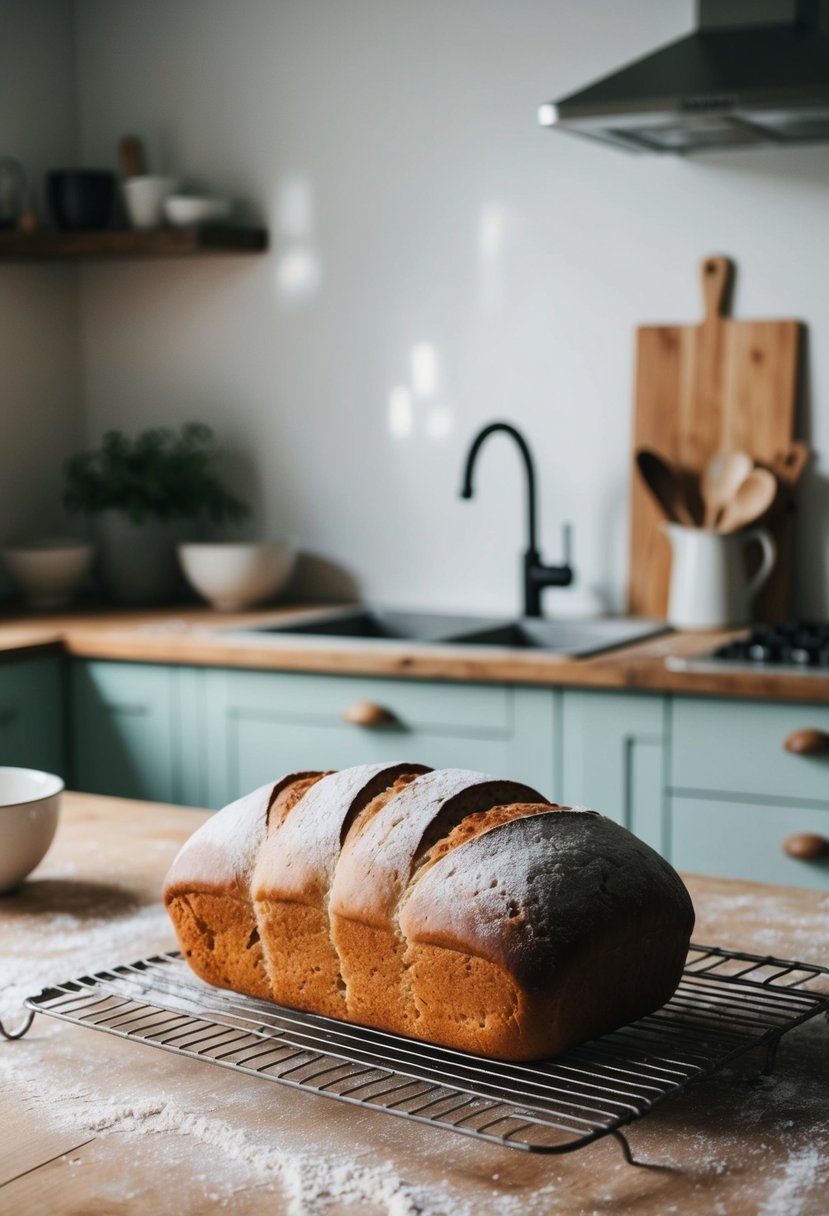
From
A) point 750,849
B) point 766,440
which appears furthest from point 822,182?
point 750,849

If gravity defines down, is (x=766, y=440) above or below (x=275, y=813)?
Result: above

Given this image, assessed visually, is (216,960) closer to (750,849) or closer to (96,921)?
(96,921)

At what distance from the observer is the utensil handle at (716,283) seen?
301 cm

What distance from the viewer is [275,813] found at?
3.59 feet

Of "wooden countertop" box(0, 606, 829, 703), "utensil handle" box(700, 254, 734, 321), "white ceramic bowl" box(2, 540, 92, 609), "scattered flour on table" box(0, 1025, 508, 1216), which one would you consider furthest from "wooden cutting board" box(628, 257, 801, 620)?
"scattered flour on table" box(0, 1025, 508, 1216)

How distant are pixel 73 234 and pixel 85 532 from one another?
767mm

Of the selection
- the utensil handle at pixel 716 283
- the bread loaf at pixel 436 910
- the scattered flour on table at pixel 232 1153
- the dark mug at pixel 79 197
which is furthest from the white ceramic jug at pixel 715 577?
the scattered flour on table at pixel 232 1153

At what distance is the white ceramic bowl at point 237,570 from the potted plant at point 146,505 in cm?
14

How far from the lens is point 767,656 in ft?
8.25

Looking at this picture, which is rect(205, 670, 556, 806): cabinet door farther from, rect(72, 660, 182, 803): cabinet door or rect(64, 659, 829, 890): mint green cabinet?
rect(72, 660, 182, 803): cabinet door

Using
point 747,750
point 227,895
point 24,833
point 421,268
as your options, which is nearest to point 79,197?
point 421,268

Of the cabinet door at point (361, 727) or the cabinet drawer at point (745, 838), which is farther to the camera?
the cabinet door at point (361, 727)

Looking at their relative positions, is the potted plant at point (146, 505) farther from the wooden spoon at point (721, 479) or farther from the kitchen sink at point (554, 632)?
the wooden spoon at point (721, 479)

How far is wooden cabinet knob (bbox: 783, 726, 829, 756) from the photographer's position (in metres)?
2.34
